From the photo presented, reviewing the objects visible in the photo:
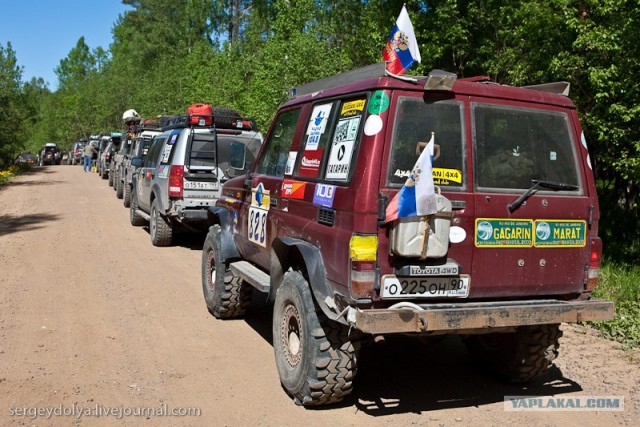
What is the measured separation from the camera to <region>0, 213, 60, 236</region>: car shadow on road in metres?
13.2

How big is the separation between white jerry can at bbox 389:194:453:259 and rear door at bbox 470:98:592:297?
302 mm

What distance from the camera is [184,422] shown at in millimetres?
4207

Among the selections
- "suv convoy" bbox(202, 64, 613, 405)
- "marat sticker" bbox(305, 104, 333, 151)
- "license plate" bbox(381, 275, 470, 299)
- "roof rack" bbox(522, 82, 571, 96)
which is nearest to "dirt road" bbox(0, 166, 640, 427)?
"suv convoy" bbox(202, 64, 613, 405)

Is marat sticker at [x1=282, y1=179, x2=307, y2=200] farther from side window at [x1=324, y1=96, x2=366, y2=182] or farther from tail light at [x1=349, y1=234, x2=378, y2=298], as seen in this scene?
tail light at [x1=349, y1=234, x2=378, y2=298]

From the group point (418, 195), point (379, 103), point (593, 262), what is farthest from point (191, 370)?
point (593, 262)

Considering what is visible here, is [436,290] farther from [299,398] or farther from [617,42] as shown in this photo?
[617,42]

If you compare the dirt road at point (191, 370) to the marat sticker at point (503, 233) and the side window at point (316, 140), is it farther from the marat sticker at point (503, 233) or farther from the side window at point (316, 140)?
the side window at point (316, 140)

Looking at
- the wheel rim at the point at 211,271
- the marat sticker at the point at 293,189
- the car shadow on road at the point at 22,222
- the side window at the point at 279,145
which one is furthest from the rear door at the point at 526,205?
the car shadow on road at the point at 22,222

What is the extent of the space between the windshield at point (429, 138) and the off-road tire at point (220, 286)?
2.93 m

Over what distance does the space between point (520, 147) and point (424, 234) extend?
1078mm

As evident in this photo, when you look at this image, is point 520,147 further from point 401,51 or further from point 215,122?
point 215,122

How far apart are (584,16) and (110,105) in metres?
43.3

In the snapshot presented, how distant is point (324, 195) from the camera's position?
14.1ft

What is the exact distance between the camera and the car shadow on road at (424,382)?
4660 mm
